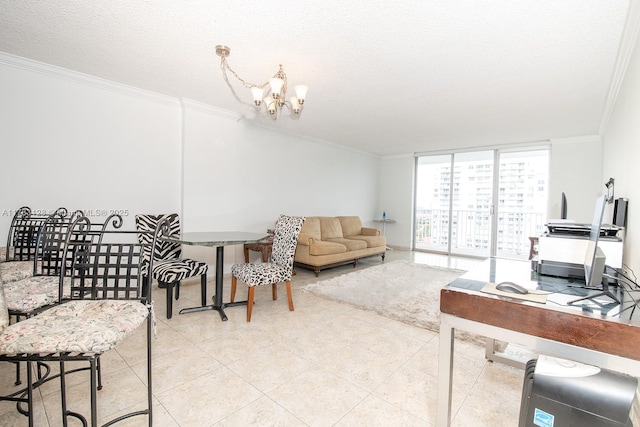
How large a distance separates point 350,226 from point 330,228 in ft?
2.32

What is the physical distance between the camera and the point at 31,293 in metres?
1.62

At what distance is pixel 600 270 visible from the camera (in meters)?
1.20

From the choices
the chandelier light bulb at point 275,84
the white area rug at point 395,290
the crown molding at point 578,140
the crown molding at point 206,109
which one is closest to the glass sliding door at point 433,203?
the crown molding at point 578,140

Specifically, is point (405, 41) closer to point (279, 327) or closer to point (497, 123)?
point (279, 327)

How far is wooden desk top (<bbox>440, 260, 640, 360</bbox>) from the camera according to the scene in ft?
2.86

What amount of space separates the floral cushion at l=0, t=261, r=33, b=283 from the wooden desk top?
8.54 ft

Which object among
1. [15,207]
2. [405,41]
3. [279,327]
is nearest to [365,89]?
[405,41]

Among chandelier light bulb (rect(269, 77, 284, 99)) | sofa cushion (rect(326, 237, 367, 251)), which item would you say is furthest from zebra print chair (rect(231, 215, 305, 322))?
sofa cushion (rect(326, 237, 367, 251))

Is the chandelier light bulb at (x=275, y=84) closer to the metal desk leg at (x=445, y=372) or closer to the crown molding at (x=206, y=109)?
the crown molding at (x=206, y=109)

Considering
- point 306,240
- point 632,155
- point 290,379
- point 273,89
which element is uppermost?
point 273,89

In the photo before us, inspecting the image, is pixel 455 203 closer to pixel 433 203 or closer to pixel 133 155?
pixel 433 203

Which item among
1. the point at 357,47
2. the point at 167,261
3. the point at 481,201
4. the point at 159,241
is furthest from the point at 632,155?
the point at 481,201

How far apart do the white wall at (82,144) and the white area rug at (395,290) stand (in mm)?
2459

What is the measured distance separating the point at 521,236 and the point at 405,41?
18.1ft
